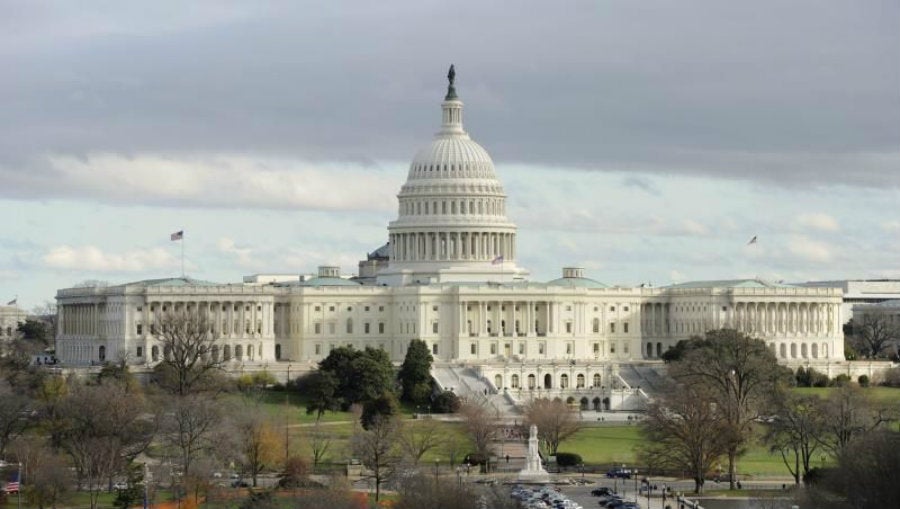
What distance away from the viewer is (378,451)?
12825 cm

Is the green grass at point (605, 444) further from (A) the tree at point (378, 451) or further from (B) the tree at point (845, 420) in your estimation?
(A) the tree at point (378, 451)

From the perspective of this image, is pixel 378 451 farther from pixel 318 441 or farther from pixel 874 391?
pixel 874 391

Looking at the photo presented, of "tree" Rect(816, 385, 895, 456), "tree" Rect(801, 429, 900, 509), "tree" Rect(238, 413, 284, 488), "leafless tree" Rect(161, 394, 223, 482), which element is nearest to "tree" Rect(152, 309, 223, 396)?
"leafless tree" Rect(161, 394, 223, 482)

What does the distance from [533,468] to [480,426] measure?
A: 36.1ft

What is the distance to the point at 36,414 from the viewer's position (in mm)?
146500

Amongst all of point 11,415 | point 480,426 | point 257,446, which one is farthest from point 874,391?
point 11,415

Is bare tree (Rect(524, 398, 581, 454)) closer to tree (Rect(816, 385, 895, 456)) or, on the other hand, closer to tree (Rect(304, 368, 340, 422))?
tree (Rect(816, 385, 895, 456))

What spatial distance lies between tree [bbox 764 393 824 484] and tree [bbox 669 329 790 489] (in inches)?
68.6

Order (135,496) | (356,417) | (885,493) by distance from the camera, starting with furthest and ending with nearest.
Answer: (356,417)
(135,496)
(885,493)

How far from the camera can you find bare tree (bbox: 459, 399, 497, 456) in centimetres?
14062

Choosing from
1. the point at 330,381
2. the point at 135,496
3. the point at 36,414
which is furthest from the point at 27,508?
the point at 330,381

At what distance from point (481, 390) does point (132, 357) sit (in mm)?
28243

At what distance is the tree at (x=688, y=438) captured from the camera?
128125 mm

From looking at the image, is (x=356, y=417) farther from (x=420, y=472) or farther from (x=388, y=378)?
(x=420, y=472)
